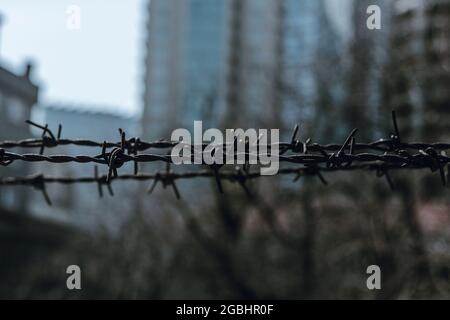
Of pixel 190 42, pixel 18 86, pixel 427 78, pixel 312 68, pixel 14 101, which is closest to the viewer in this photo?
pixel 427 78

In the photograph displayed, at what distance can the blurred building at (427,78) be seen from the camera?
14.5 metres

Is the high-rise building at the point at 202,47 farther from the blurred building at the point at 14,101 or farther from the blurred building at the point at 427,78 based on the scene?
the blurred building at the point at 427,78

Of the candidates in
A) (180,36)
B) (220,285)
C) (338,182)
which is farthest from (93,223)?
(180,36)

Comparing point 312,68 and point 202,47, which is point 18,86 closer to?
point 312,68

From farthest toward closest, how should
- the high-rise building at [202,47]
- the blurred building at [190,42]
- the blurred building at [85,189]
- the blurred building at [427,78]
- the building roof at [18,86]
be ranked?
the blurred building at [190,42], the building roof at [18,86], the high-rise building at [202,47], the blurred building at [85,189], the blurred building at [427,78]

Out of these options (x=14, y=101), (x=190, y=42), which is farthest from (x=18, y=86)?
(x=190, y=42)

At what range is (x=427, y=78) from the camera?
14703 millimetres

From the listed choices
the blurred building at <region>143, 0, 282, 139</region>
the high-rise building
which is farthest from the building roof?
the blurred building at <region>143, 0, 282, 139</region>

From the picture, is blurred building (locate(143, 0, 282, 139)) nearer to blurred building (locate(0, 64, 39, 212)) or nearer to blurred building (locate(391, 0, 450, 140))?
blurred building (locate(0, 64, 39, 212))

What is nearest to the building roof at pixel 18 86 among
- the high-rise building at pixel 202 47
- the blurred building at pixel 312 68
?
the high-rise building at pixel 202 47

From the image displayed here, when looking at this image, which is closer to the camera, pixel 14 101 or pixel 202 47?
pixel 14 101

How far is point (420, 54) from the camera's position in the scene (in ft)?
52.6

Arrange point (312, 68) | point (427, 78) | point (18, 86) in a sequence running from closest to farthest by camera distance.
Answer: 1. point (427, 78)
2. point (312, 68)
3. point (18, 86)

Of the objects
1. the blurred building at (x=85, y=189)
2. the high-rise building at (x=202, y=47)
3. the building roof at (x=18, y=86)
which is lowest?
the blurred building at (x=85, y=189)
